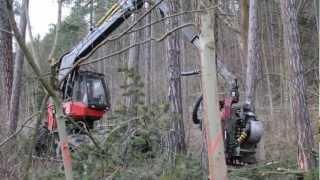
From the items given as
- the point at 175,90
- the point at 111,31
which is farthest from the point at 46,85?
the point at 111,31

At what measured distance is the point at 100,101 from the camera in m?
11.0

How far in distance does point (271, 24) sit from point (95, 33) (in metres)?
13.4

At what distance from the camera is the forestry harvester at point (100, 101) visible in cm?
812

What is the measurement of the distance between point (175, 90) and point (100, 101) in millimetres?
2378

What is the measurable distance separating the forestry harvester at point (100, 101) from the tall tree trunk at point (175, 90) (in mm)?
302

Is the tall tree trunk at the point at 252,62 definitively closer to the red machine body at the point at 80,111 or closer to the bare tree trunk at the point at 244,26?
the bare tree trunk at the point at 244,26

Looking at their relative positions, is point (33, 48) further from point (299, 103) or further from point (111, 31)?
point (111, 31)

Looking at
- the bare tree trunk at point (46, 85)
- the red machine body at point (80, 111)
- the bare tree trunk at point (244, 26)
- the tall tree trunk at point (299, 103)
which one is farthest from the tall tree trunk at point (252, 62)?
the bare tree trunk at point (46, 85)

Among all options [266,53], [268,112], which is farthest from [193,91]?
[268,112]

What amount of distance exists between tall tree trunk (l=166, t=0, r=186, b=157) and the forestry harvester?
11.9 inches

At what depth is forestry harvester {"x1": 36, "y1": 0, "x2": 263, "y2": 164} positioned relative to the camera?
8.12 metres

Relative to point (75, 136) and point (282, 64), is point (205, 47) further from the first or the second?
point (282, 64)

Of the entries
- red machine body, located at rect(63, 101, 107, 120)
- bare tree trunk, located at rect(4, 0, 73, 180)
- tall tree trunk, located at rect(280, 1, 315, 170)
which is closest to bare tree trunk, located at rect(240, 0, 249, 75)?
red machine body, located at rect(63, 101, 107, 120)

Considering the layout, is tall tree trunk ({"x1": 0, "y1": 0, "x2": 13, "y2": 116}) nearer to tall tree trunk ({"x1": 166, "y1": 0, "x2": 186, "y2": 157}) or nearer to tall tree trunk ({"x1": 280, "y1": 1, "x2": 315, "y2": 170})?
tall tree trunk ({"x1": 166, "y1": 0, "x2": 186, "y2": 157})
